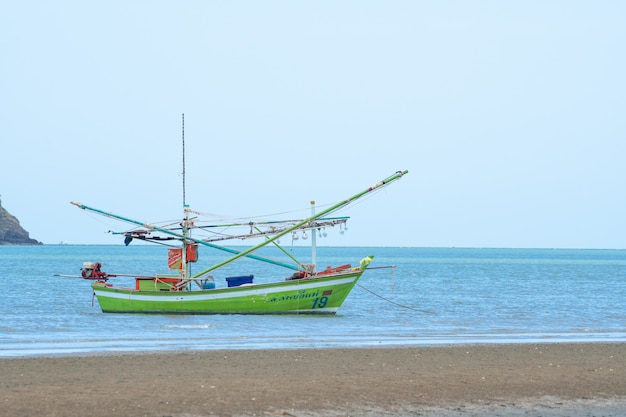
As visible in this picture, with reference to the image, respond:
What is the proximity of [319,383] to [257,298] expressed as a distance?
19.9 m

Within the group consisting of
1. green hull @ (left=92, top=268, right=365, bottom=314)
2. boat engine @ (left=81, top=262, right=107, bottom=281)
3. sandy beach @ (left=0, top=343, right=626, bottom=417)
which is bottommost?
sandy beach @ (left=0, top=343, right=626, bottom=417)

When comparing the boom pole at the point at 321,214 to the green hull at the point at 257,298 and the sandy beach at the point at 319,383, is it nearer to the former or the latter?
the green hull at the point at 257,298

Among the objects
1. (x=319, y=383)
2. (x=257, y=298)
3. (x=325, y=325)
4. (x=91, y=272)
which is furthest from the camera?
(x=91, y=272)

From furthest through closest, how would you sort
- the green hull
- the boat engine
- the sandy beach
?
1. the boat engine
2. the green hull
3. the sandy beach

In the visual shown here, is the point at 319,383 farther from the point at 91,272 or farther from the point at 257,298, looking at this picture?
the point at 91,272

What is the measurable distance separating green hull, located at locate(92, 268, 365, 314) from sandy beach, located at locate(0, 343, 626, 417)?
1375cm

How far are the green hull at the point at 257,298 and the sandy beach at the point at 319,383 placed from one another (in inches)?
541

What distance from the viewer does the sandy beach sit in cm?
1473

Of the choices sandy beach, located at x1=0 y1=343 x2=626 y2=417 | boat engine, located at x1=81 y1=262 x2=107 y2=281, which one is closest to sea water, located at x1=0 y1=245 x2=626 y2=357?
boat engine, located at x1=81 y1=262 x2=107 y2=281

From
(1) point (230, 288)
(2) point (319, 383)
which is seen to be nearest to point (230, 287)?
(1) point (230, 288)

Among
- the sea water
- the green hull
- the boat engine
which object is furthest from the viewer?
the boat engine

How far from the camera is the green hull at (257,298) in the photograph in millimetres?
36750

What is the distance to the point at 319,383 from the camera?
17.0 meters

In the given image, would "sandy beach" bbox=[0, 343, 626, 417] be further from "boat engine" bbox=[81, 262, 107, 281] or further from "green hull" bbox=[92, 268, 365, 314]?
"boat engine" bbox=[81, 262, 107, 281]
